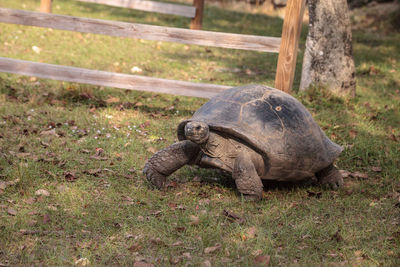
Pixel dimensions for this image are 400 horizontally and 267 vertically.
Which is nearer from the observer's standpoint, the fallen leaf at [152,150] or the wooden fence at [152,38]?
the fallen leaf at [152,150]

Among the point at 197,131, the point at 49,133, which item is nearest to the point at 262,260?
the point at 197,131

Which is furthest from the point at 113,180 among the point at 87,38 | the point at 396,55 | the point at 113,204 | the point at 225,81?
the point at 396,55

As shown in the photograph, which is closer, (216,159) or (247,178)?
(247,178)

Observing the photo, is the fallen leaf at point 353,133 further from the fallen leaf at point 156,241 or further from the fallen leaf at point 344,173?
the fallen leaf at point 156,241

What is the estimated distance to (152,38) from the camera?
6660 millimetres

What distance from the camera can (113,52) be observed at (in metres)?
9.77

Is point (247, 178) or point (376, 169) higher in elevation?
point (247, 178)

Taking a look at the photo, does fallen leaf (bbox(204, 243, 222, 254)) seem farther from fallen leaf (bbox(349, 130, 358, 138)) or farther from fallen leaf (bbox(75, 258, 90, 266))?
fallen leaf (bbox(349, 130, 358, 138))

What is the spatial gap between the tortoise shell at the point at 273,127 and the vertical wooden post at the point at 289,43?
1.63 meters

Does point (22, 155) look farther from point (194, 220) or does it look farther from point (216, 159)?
point (194, 220)

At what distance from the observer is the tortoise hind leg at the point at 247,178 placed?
14.0 ft

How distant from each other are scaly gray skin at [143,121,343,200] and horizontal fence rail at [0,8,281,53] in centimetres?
241

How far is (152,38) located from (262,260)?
423 cm

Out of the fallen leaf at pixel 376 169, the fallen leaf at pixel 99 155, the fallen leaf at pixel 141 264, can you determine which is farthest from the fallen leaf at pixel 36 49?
the fallen leaf at pixel 141 264
